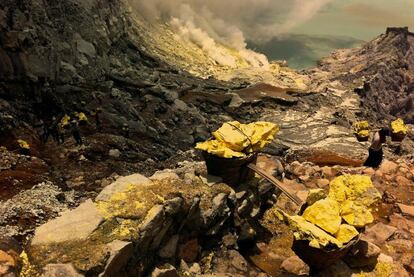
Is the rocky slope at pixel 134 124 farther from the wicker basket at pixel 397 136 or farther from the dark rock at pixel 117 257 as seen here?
the wicker basket at pixel 397 136

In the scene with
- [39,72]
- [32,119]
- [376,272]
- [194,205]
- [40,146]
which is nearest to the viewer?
[194,205]

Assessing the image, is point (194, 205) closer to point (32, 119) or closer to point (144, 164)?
point (144, 164)

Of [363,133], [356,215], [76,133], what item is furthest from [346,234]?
[363,133]

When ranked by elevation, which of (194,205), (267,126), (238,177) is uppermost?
(267,126)

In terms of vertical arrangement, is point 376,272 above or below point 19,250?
above

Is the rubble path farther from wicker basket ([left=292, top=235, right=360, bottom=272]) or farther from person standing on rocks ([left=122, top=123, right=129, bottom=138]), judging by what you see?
person standing on rocks ([left=122, top=123, right=129, bottom=138])

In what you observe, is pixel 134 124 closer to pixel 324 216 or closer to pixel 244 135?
pixel 244 135

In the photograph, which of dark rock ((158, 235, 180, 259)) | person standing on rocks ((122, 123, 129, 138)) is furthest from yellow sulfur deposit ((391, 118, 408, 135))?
dark rock ((158, 235, 180, 259))

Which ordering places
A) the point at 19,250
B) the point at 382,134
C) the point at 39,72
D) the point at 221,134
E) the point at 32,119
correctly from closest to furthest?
the point at 19,250
the point at 221,134
the point at 382,134
the point at 32,119
the point at 39,72

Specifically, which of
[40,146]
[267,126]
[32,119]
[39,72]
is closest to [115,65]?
[39,72]
